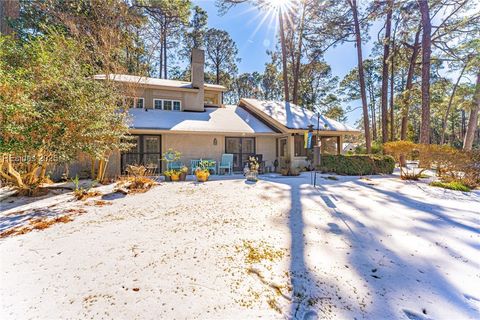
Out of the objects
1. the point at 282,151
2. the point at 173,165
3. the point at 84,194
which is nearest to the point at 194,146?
the point at 173,165

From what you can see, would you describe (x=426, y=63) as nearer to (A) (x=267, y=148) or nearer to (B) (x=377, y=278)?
(A) (x=267, y=148)

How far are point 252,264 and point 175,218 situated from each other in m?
2.44

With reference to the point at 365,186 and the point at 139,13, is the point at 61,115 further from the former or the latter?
the point at 139,13

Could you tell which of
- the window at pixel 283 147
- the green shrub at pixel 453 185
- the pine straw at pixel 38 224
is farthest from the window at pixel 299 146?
the pine straw at pixel 38 224

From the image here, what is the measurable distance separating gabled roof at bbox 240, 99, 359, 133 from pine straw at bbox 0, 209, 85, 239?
1050 centimetres

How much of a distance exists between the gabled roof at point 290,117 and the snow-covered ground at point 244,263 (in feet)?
27.0

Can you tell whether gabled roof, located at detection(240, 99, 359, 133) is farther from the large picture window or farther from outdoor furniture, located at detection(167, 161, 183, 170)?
the large picture window

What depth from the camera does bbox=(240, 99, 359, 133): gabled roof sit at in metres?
13.2

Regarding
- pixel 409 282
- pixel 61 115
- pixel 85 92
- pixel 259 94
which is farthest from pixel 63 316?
pixel 259 94

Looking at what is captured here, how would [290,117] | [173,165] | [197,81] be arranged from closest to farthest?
1. [173,165]
2. [290,117]
3. [197,81]

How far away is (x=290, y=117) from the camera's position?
14.3 m

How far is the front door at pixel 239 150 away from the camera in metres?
13.1

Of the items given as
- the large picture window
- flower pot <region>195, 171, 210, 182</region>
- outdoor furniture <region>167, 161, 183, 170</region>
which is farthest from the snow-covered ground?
the large picture window

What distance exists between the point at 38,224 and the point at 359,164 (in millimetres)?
12753
